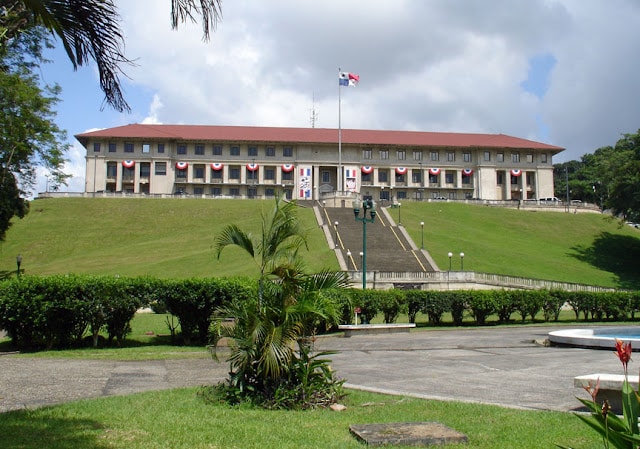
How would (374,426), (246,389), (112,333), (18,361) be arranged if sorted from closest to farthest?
(374,426)
(246,389)
(18,361)
(112,333)

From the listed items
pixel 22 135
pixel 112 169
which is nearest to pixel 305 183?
pixel 112 169

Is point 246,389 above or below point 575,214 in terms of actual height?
below

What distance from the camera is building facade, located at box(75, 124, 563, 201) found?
→ 9681cm

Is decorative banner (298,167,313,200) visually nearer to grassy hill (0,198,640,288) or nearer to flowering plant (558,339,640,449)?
grassy hill (0,198,640,288)

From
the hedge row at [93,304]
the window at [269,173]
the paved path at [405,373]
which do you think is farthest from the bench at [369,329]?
the window at [269,173]

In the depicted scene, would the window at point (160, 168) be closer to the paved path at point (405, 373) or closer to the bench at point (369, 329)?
the bench at point (369, 329)

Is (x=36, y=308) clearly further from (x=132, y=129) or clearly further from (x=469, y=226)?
(x=132, y=129)

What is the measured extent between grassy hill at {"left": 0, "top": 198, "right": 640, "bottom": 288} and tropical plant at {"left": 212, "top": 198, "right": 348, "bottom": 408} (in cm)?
3103

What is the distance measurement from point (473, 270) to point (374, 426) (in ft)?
138

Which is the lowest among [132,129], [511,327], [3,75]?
[511,327]

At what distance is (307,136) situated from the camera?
330 feet

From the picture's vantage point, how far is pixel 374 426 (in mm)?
6289

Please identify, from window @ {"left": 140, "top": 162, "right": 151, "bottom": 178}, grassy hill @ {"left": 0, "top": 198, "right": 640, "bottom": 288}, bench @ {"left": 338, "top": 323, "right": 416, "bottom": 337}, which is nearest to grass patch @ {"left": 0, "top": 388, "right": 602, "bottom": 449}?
bench @ {"left": 338, "top": 323, "right": 416, "bottom": 337}

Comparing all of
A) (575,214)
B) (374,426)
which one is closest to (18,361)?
(374,426)
